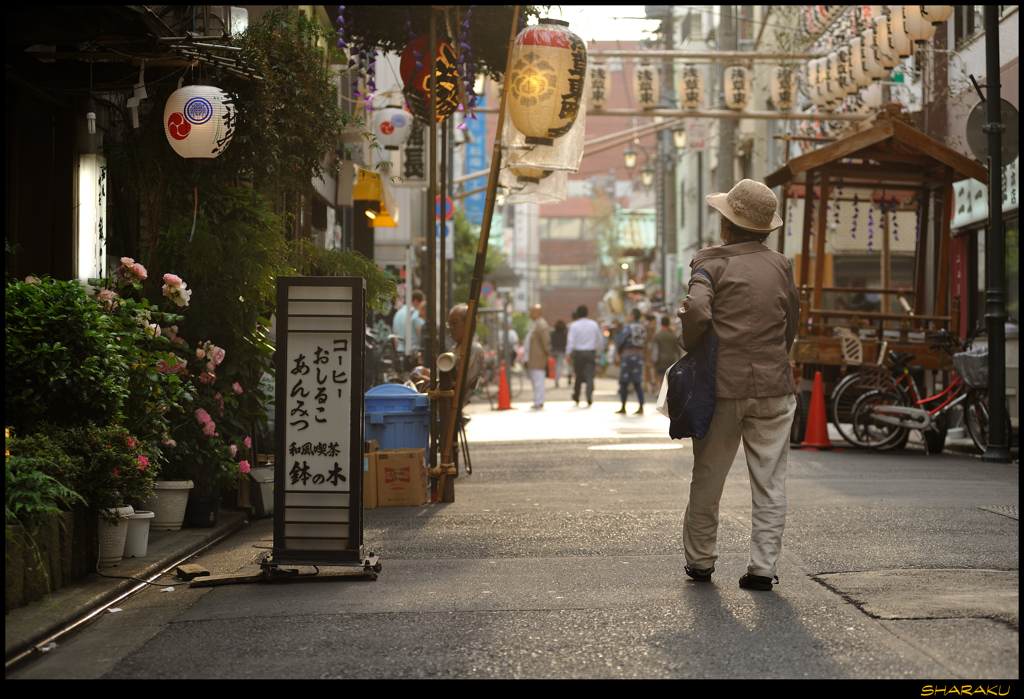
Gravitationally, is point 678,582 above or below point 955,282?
below

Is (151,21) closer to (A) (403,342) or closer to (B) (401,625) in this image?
(B) (401,625)

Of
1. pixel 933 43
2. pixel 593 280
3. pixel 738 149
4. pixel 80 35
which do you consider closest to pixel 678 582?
pixel 80 35

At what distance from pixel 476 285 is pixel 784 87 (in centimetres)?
1670

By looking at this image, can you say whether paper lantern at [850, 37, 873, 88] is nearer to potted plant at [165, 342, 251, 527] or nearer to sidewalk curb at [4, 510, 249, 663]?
potted plant at [165, 342, 251, 527]

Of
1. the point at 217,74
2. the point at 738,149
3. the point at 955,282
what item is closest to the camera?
the point at 217,74

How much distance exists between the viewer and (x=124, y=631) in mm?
5297

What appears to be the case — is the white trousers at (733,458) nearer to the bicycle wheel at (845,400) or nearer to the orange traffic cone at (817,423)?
the bicycle wheel at (845,400)

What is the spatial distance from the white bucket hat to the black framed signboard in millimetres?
2076

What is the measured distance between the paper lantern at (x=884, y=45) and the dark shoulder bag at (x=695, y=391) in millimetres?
13810

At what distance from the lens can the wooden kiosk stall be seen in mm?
14023

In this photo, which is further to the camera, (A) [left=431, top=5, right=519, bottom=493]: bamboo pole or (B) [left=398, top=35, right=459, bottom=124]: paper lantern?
(B) [left=398, top=35, right=459, bottom=124]: paper lantern

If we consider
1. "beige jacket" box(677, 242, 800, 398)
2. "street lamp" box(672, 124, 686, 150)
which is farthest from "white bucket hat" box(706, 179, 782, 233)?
"street lamp" box(672, 124, 686, 150)

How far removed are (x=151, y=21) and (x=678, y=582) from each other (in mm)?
4506

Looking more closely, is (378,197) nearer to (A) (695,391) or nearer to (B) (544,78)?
(B) (544,78)
